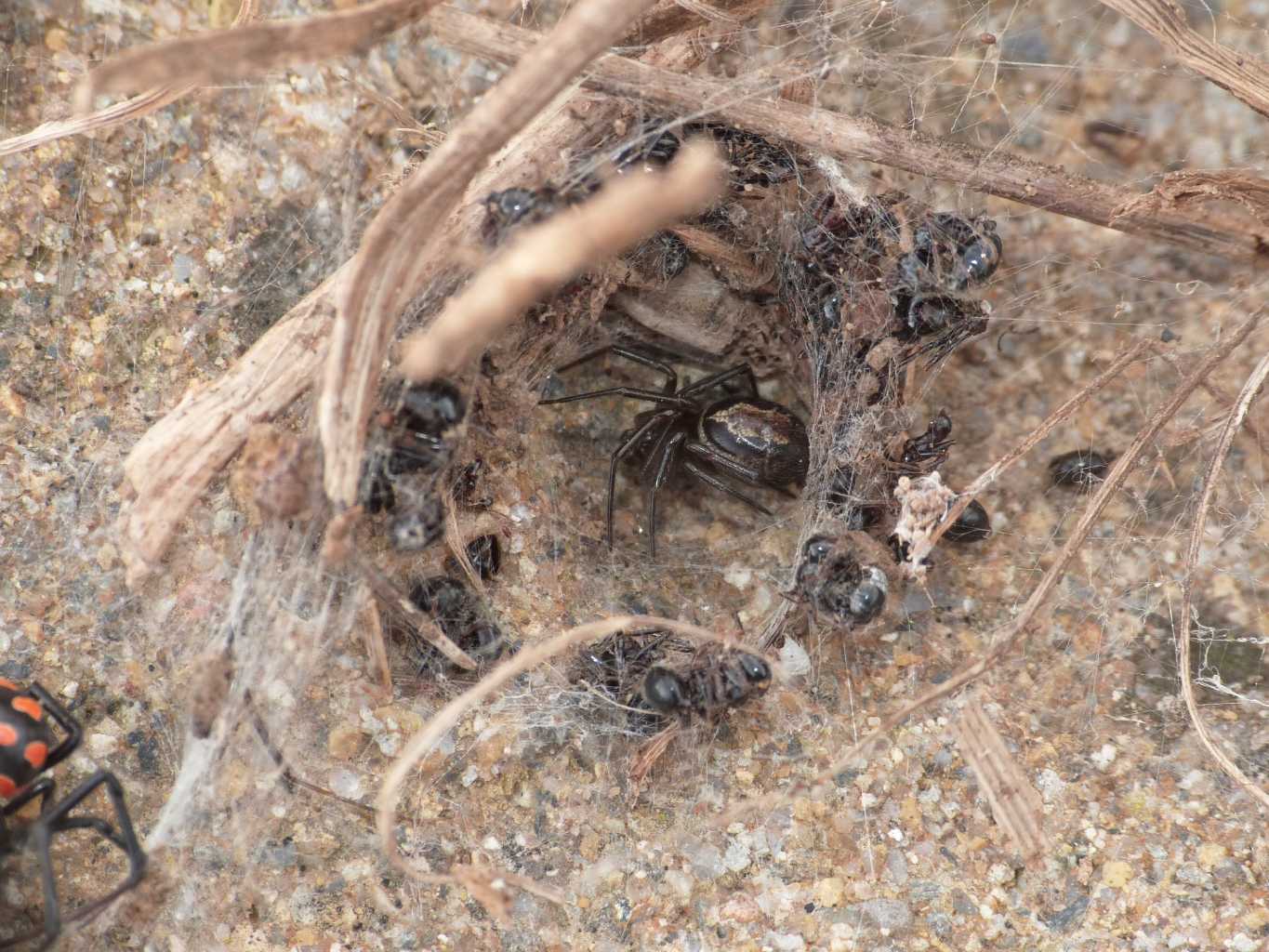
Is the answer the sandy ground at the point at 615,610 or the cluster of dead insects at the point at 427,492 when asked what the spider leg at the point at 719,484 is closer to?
the sandy ground at the point at 615,610

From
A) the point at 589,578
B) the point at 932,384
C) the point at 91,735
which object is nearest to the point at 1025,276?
the point at 932,384

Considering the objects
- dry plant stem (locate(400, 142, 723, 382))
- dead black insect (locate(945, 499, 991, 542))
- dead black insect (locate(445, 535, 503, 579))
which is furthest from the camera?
dead black insect (locate(945, 499, 991, 542))

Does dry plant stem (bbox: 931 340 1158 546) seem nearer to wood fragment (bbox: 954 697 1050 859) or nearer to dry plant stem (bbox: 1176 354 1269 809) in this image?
dry plant stem (bbox: 1176 354 1269 809)

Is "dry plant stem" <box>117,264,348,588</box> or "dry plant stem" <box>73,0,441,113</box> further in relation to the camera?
"dry plant stem" <box>117,264,348,588</box>

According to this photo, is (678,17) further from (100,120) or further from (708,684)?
(708,684)

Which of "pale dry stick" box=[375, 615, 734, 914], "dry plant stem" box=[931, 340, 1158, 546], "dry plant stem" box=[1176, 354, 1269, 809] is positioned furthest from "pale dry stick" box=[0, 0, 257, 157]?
"dry plant stem" box=[1176, 354, 1269, 809]

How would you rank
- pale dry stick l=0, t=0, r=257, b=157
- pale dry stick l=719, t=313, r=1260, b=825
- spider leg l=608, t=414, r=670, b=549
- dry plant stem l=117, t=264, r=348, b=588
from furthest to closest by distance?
spider leg l=608, t=414, r=670, b=549 → pale dry stick l=0, t=0, r=257, b=157 → pale dry stick l=719, t=313, r=1260, b=825 → dry plant stem l=117, t=264, r=348, b=588

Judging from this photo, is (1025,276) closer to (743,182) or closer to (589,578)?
(743,182)
